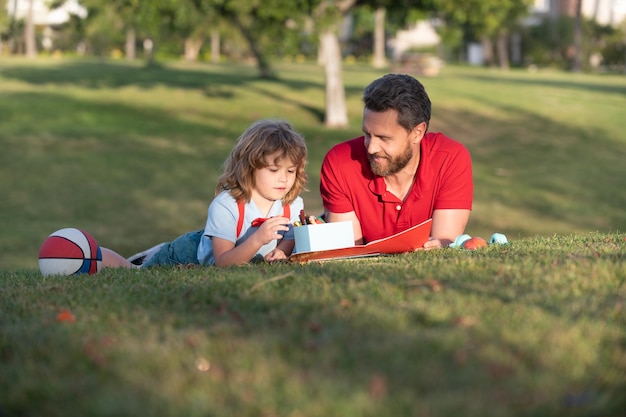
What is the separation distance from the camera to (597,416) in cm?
329

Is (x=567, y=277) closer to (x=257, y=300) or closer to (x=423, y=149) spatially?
(x=257, y=300)

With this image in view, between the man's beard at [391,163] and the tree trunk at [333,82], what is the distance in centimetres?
1858

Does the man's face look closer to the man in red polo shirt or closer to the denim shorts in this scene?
the man in red polo shirt

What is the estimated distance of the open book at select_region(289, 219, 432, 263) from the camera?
6066 millimetres

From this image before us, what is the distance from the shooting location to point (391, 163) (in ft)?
21.7

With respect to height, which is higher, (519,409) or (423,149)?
(423,149)

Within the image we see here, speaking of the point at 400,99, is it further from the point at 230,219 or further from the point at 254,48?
the point at 254,48

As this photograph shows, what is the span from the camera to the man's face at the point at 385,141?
6.47 metres

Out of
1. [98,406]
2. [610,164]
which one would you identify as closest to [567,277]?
[98,406]

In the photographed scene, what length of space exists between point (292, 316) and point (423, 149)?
308cm

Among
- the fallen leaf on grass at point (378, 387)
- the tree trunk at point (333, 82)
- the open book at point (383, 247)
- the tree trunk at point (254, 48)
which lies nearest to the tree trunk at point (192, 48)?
the tree trunk at point (254, 48)

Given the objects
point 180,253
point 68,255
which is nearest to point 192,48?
point 180,253

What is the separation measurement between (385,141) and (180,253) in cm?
204

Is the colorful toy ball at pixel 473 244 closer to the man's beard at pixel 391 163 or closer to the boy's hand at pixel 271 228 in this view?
the man's beard at pixel 391 163
